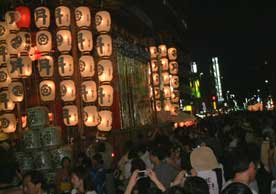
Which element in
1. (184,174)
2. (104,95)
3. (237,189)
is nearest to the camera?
(237,189)

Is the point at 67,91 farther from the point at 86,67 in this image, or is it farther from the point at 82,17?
the point at 82,17

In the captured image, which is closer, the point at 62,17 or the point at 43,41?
the point at 43,41

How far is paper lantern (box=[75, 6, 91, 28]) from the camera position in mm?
18281

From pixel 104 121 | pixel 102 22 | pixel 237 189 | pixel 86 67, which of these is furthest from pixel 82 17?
pixel 237 189

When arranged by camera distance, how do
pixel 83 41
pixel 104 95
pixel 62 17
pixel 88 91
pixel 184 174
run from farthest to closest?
pixel 104 95, pixel 83 41, pixel 88 91, pixel 62 17, pixel 184 174

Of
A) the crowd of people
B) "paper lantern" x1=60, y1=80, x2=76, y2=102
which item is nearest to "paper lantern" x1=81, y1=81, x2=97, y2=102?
"paper lantern" x1=60, y1=80, x2=76, y2=102

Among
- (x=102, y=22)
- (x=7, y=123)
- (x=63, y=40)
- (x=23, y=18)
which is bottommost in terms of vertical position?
(x=7, y=123)

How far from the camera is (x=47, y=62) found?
1775cm

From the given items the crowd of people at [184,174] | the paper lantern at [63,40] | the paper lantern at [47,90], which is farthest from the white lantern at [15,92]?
the crowd of people at [184,174]

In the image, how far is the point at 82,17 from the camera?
18.3m

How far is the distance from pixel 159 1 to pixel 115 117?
39.9 meters

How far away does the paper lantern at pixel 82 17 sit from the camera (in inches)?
720

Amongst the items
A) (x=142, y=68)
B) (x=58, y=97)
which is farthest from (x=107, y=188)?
(x=142, y=68)

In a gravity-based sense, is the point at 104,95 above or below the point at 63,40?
below
